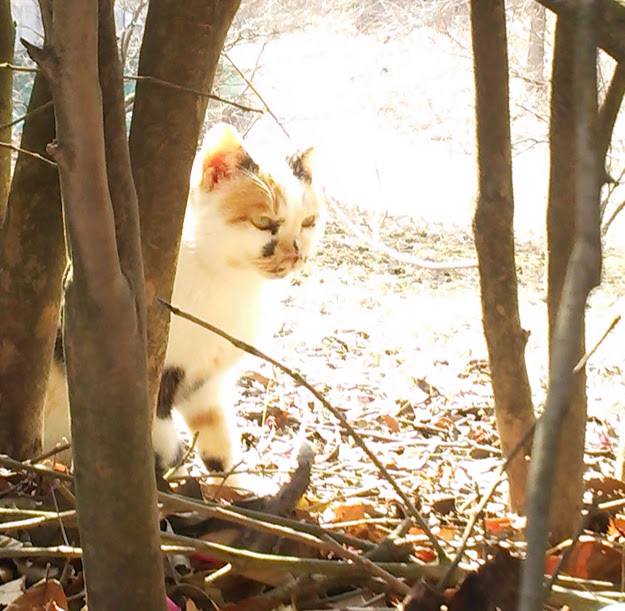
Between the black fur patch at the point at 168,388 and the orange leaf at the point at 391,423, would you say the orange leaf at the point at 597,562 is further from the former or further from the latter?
the orange leaf at the point at 391,423

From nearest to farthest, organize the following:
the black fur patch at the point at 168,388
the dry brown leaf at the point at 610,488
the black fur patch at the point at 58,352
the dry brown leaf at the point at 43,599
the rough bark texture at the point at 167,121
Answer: the dry brown leaf at the point at 43,599 < the rough bark texture at the point at 167,121 < the dry brown leaf at the point at 610,488 < the black fur patch at the point at 58,352 < the black fur patch at the point at 168,388

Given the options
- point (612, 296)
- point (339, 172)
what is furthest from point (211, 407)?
point (339, 172)

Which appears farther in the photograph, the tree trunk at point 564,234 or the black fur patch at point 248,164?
the black fur patch at point 248,164

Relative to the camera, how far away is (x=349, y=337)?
8.12 ft

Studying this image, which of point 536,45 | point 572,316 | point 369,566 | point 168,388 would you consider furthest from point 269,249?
point 536,45

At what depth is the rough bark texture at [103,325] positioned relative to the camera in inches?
17.5

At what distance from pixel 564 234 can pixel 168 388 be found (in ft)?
2.61

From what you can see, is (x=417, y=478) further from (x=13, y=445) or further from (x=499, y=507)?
(x=13, y=445)

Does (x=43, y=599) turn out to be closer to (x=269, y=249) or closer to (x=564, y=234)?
(x=564, y=234)

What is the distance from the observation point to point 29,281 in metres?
0.88

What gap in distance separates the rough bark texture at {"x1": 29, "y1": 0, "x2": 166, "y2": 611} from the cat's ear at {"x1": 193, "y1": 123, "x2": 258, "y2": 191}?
0.96 metres

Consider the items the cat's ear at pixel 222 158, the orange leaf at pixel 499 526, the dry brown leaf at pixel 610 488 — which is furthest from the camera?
the cat's ear at pixel 222 158

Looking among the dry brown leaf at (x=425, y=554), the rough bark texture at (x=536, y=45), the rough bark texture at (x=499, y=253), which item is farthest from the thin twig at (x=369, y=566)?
the rough bark texture at (x=536, y=45)

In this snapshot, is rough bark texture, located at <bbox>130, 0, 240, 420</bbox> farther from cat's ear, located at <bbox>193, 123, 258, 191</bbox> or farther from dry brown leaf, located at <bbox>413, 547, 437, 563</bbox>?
cat's ear, located at <bbox>193, 123, 258, 191</bbox>
